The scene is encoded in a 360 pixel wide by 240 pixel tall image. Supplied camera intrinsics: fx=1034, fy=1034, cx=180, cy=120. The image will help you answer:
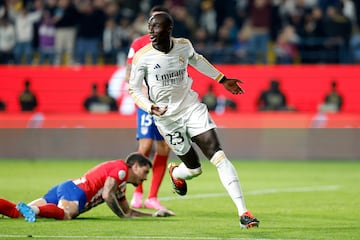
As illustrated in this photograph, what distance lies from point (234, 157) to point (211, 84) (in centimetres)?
273

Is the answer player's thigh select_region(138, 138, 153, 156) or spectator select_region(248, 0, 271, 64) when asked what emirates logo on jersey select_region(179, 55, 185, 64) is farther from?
spectator select_region(248, 0, 271, 64)

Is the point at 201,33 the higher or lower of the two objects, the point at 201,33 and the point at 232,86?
the lower

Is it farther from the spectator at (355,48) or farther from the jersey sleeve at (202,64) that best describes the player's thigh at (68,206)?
the spectator at (355,48)

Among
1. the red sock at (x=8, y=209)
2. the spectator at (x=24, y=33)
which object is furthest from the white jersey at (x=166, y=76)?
the spectator at (x=24, y=33)

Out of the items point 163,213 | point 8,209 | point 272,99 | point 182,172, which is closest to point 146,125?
point 163,213

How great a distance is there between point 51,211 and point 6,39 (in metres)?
16.2

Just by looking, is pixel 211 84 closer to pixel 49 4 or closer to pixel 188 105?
pixel 49 4

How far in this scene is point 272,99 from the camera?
2606cm

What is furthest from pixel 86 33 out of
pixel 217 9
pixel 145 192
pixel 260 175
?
pixel 145 192

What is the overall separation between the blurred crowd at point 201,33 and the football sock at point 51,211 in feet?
49.9

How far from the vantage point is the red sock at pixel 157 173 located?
14.0m

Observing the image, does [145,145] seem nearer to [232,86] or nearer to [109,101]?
[232,86]

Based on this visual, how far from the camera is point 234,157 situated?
24344 mm

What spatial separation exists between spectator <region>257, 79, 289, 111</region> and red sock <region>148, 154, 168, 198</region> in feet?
38.7
